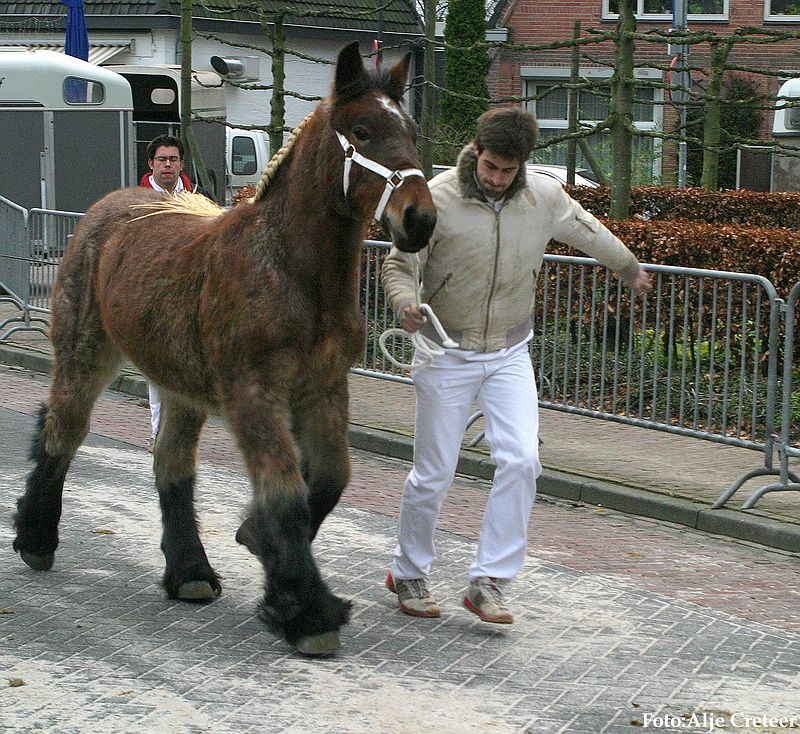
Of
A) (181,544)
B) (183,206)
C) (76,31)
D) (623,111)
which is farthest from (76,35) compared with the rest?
(181,544)

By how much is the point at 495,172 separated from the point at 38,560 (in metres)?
2.76

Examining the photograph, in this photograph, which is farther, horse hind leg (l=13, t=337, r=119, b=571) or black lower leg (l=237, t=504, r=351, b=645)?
horse hind leg (l=13, t=337, r=119, b=571)

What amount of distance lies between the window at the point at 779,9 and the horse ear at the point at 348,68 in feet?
106

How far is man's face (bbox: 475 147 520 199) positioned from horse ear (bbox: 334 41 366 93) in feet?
2.28

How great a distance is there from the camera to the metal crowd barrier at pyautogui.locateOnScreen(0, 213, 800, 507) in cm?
795

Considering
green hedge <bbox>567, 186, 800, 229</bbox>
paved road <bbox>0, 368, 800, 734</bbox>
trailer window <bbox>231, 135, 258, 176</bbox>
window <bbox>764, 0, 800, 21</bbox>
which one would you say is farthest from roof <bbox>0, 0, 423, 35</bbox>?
paved road <bbox>0, 368, 800, 734</bbox>

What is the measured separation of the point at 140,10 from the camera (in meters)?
30.6

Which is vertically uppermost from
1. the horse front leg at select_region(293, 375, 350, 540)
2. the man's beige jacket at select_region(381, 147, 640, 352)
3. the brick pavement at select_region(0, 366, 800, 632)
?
the man's beige jacket at select_region(381, 147, 640, 352)

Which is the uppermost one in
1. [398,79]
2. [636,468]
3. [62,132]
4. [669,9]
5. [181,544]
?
[669,9]

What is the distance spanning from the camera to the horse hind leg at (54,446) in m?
6.27

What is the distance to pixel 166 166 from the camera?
9.14 m

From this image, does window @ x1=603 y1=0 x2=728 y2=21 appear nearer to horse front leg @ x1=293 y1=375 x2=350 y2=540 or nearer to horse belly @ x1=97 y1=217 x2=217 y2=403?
horse belly @ x1=97 y1=217 x2=217 y2=403

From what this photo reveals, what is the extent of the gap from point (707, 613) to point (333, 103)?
2.75 m

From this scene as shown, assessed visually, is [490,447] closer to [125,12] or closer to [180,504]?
[180,504]
